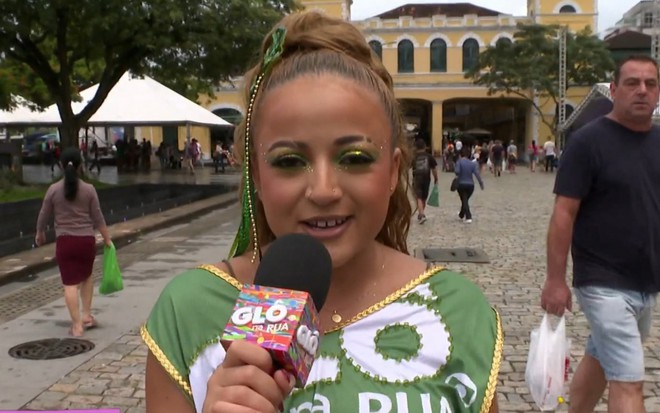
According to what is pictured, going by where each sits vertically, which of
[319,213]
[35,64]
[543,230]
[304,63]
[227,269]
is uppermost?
[35,64]

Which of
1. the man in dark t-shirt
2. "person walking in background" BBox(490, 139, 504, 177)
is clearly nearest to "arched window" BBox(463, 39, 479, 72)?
"person walking in background" BBox(490, 139, 504, 177)

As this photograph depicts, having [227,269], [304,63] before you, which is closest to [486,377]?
[227,269]

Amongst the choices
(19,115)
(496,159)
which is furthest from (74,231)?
(496,159)

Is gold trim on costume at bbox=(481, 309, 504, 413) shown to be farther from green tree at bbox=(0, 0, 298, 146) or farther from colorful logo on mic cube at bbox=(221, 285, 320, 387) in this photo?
green tree at bbox=(0, 0, 298, 146)

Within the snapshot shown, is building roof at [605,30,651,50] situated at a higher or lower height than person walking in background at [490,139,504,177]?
higher

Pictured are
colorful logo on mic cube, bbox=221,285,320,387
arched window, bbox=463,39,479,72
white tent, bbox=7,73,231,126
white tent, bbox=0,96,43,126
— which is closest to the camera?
colorful logo on mic cube, bbox=221,285,320,387

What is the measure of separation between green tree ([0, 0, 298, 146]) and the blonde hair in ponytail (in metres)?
15.8

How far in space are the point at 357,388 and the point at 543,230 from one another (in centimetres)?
1285

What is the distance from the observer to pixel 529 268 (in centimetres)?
975

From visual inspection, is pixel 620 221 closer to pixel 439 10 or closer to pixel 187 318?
pixel 187 318

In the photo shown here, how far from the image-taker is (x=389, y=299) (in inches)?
65.0

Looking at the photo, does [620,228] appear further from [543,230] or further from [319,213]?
[543,230]

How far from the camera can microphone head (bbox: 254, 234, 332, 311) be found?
4.11ft

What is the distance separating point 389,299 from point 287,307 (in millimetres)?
564
